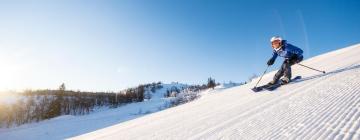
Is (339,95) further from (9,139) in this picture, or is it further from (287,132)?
(9,139)

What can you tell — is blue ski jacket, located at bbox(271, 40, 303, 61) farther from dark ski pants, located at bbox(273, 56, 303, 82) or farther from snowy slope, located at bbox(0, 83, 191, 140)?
snowy slope, located at bbox(0, 83, 191, 140)

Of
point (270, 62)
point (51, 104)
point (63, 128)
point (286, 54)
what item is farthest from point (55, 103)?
point (286, 54)

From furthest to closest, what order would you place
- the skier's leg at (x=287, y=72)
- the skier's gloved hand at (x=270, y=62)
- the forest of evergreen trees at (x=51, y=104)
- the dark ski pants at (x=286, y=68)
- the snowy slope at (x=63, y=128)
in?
the forest of evergreen trees at (x=51, y=104) → the snowy slope at (x=63, y=128) → the skier's gloved hand at (x=270, y=62) → the dark ski pants at (x=286, y=68) → the skier's leg at (x=287, y=72)

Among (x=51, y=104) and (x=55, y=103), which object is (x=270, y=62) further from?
(x=51, y=104)

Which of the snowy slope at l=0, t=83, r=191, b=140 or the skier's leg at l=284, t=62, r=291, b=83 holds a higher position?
the skier's leg at l=284, t=62, r=291, b=83

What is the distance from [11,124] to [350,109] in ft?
351

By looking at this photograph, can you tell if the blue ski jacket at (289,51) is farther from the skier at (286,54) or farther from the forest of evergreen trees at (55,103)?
the forest of evergreen trees at (55,103)

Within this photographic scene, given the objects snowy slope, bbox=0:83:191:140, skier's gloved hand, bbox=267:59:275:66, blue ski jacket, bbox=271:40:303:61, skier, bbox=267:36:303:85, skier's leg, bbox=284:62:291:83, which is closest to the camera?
skier's leg, bbox=284:62:291:83

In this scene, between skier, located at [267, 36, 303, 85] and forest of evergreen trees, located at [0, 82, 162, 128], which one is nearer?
skier, located at [267, 36, 303, 85]

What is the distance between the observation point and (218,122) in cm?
473

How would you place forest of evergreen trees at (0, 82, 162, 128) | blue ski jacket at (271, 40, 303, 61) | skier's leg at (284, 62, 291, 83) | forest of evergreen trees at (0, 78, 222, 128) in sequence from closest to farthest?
skier's leg at (284, 62, 291, 83) < blue ski jacket at (271, 40, 303, 61) < forest of evergreen trees at (0, 78, 222, 128) < forest of evergreen trees at (0, 82, 162, 128)

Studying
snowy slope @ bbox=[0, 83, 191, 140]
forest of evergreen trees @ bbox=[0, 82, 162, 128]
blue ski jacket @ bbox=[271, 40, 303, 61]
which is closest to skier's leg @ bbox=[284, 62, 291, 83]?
blue ski jacket @ bbox=[271, 40, 303, 61]

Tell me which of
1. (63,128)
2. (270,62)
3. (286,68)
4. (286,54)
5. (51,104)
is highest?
(286,54)

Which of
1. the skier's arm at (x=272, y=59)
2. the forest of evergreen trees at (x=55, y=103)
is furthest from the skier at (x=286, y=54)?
the forest of evergreen trees at (x=55, y=103)
